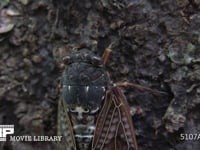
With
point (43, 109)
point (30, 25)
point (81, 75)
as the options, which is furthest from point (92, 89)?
point (30, 25)

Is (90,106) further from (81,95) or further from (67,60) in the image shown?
(67,60)

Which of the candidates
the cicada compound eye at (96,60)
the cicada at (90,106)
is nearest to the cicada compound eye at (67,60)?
the cicada at (90,106)

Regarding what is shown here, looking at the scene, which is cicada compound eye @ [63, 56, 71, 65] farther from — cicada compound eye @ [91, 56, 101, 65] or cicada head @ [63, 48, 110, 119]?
cicada compound eye @ [91, 56, 101, 65]

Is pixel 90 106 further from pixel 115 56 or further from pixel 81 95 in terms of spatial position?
pixel 115 56

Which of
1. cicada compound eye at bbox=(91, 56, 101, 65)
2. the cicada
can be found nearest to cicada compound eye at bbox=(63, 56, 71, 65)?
the cicada

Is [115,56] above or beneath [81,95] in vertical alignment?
above

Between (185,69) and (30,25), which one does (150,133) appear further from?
(30,25)

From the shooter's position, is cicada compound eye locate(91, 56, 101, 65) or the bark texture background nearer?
the bark texture background

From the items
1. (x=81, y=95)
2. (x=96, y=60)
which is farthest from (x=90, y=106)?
(x=96, y=60)
